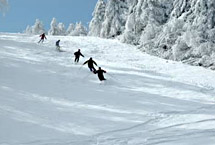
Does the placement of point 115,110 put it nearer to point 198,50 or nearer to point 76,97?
point 76,97

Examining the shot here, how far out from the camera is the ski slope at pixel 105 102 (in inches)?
390

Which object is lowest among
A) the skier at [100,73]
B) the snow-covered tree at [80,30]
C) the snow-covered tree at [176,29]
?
the skier at [100,73]

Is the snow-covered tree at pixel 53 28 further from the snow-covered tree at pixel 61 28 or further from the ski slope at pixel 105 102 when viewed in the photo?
the ski slope at pixel 105 102

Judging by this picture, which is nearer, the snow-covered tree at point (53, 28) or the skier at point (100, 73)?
the skier at point (100, 73)

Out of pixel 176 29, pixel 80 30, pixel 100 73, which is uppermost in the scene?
pixel 80 30

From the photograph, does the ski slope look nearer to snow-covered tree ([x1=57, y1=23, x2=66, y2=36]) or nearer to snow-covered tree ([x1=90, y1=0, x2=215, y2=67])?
snow-covered tree ([x1=90, y1=0, x2=215, y2=67])

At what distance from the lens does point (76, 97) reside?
14875 mm

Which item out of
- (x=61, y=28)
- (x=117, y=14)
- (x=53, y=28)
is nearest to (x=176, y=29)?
(x=117, y=14)

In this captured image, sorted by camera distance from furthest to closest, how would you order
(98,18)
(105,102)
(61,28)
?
(61,28) < (98,18) < (105,102)

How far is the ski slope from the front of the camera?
32.5 ft

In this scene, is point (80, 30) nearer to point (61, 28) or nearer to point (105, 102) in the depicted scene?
point (61, 28)

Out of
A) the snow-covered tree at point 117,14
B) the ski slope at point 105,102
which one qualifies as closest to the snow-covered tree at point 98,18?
the snow-covered tree at point 117,14

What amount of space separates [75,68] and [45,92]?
612 centimetres

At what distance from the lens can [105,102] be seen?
45.8 ft
